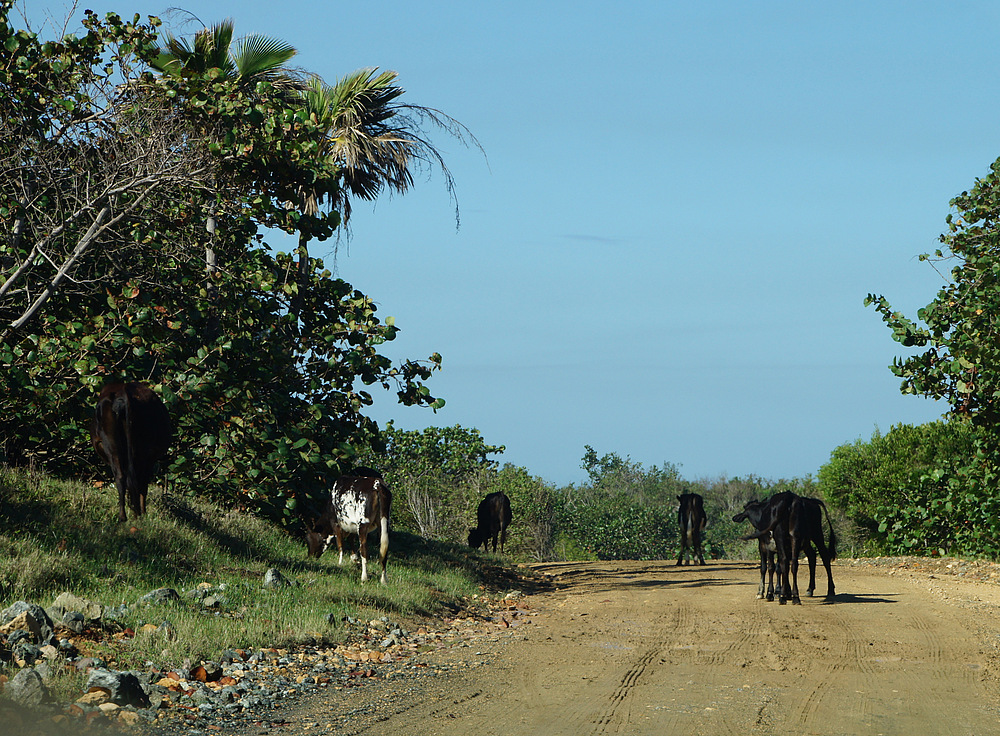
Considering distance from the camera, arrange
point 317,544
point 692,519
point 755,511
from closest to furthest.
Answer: point 755,511 → point 317,544 → point 692,519

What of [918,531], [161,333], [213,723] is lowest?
[213,723]

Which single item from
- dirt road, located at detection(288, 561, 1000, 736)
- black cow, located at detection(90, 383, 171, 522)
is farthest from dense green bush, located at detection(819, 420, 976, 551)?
black cow, located at detection(90, 383, 171, 522)

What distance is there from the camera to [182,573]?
39.8 feet

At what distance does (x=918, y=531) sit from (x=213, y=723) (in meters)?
21.6

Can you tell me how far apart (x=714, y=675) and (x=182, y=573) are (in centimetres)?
675

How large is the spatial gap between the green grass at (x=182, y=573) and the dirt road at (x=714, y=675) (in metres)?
1.64

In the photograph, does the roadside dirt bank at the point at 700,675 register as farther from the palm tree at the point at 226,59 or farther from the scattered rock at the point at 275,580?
the palm tree at the point at 226,59

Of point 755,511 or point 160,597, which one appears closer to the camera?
point 160,597

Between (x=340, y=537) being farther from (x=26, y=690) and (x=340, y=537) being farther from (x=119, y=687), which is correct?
(x=26, y=690)

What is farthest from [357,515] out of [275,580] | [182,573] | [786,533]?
[786,533]

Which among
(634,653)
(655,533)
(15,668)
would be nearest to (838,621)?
(634,653)

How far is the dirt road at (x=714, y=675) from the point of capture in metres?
7.40

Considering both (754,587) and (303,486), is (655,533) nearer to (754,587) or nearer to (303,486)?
(754,587)

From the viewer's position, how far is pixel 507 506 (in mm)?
27125
